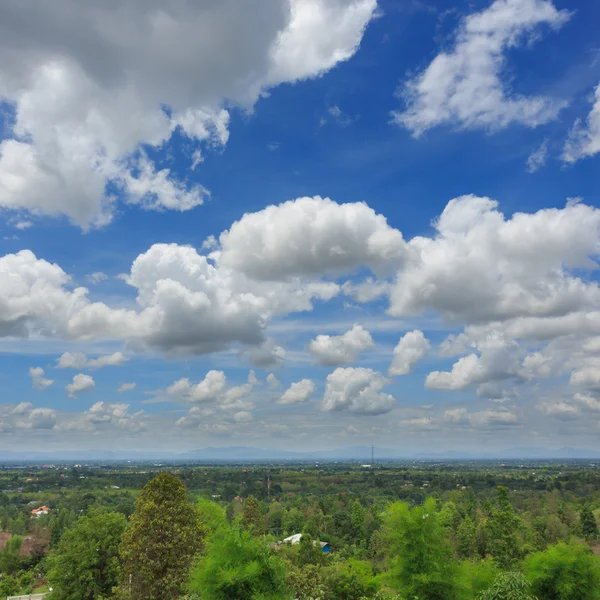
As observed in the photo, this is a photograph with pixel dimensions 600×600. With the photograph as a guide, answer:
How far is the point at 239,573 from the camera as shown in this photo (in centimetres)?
1938

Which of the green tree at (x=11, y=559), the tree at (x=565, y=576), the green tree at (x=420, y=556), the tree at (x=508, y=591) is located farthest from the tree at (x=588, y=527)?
the green tree at (x=11, y=559)

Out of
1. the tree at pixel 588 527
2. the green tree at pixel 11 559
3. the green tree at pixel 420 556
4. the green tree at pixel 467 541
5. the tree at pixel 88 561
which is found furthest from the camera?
the tree at pixel 588 527

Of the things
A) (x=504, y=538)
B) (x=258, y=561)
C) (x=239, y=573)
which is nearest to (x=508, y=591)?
(x=258, y=561)

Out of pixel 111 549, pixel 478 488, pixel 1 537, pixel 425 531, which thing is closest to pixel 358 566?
pixel 425 531

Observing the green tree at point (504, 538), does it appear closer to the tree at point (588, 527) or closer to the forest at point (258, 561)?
the forest at point (258, 561)

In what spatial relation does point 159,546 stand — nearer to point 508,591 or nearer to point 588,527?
point 508,591

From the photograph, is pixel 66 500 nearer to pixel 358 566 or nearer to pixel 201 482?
pixel 201 482

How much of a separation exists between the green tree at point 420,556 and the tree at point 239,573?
29.6 ft

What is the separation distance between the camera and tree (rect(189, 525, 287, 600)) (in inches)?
762

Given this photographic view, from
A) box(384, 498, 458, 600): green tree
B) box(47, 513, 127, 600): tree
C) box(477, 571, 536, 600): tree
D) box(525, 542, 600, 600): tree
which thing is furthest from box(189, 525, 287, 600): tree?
box(525, 542, 600, 600): tree

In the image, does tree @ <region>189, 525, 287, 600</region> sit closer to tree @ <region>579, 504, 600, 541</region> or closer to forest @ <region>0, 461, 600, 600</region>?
forest @ <region>0, 461, 600, 600</region>

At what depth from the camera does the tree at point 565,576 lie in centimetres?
2830

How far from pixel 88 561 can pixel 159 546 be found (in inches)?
348

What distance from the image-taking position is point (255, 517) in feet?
170
